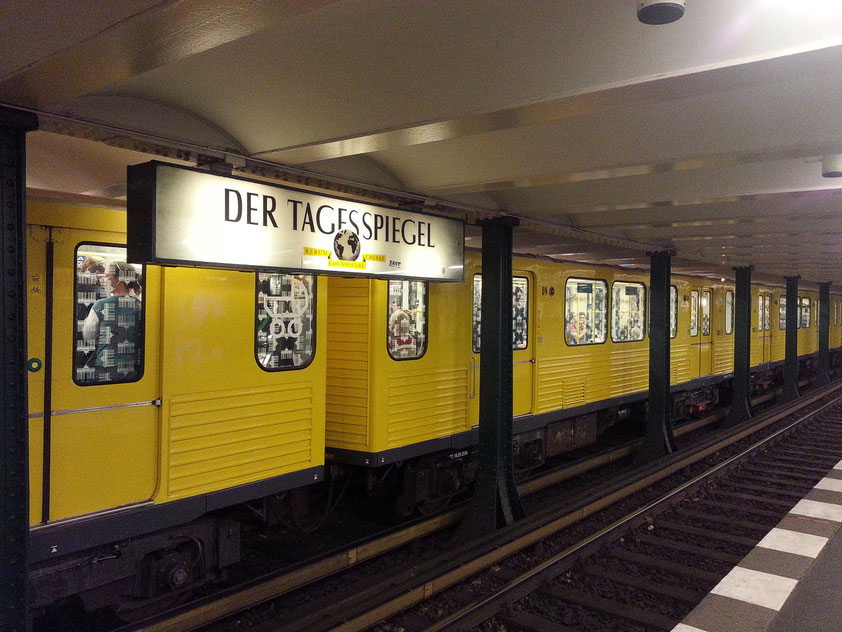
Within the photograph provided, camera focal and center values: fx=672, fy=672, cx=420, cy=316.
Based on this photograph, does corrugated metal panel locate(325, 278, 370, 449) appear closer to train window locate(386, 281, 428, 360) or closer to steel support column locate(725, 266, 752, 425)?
train window locate(386, 281, 428, 360)

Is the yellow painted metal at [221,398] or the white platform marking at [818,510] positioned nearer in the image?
the yellow painted metal at [221,398]

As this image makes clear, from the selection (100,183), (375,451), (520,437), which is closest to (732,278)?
(520,437)

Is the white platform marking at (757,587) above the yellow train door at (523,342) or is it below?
below

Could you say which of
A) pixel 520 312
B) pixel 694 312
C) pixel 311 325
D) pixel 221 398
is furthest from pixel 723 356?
pixel 221 398

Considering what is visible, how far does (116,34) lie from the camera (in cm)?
210

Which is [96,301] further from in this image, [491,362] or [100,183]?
[491,362]

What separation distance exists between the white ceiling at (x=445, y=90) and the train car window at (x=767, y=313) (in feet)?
39.2

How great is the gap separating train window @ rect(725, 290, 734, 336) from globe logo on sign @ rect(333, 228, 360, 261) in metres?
11.5

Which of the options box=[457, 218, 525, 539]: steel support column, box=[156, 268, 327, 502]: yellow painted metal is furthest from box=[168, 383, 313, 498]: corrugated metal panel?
box=[457, 218, 525, 539]: steel support column

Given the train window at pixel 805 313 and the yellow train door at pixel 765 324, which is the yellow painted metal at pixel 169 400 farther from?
the train window at pixel 805 313

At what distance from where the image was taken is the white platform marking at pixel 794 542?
5.42m

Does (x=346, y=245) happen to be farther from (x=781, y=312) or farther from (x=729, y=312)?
(x=781, y=312)

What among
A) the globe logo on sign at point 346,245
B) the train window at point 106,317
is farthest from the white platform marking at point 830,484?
the train window at point 106,317

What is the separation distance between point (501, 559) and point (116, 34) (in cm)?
487
